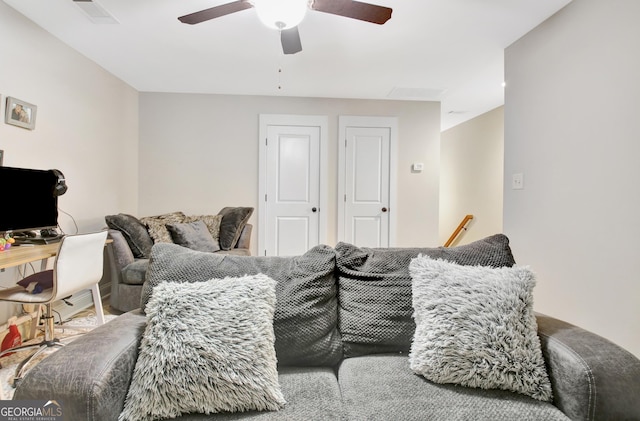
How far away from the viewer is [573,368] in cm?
91

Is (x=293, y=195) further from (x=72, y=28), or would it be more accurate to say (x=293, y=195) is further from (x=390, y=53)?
(x=72, y=28)

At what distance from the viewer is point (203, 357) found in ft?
3.01

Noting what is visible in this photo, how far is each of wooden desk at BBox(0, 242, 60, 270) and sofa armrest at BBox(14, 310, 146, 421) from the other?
1.13m

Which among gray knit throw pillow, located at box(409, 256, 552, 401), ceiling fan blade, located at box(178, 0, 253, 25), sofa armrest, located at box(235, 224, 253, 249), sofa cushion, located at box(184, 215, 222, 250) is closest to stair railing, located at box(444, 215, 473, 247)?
sofa armrest, located at box(235, 224, 253, 249)

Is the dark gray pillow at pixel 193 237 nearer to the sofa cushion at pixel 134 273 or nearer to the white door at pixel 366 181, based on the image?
the sofa cushion at pixel 134 273

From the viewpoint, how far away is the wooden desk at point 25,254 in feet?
5.34

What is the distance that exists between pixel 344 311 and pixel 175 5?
2328 mm

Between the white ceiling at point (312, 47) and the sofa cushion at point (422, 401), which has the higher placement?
the white ceiling at point (312, 47)

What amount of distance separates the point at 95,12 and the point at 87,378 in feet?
8.43

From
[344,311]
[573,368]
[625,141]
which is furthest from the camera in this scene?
[625,141]

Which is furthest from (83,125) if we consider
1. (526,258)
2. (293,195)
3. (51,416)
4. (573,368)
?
(526,258)

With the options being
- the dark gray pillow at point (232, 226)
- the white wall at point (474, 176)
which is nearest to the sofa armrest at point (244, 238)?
the dark gray pillow at point (232, 226)

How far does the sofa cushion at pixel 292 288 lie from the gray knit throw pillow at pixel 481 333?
0.33 meters

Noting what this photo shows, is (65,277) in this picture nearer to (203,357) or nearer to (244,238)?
(203,357)
